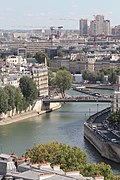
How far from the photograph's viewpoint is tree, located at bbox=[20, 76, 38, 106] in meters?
41.8

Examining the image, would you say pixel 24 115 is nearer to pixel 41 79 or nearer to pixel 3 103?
pixel 3 103

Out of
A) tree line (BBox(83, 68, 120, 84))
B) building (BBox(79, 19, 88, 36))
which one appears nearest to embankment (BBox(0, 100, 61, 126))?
tree line (BBox(83, 68, 120, 84))

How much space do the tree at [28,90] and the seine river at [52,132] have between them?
1485 millimetres

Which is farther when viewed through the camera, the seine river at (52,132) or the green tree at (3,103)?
the green tree at (3,103)

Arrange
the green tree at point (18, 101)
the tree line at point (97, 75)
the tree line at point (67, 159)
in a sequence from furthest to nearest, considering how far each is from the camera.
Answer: the tree line at point (97, 75), the green tree at point (18, 101), the tree line at point (67, 159)

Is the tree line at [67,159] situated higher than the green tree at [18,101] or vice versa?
the tree line at [67,159]

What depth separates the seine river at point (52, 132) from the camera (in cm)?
2658

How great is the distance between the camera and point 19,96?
39844 millimetres

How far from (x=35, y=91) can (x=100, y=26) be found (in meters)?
109

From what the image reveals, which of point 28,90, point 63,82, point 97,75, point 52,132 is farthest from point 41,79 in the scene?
point 52,132

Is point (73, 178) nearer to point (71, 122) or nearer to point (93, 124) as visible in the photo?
point (93, 124)

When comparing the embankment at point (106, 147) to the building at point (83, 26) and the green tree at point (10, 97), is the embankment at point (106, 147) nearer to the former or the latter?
the green tree at point (10, 97)

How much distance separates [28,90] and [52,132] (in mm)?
10878

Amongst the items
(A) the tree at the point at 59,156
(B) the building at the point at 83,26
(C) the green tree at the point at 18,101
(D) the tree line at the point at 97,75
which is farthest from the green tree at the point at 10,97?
(B) the building at the point at 83,26
